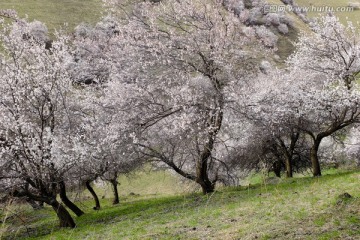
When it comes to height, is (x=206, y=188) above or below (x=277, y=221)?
above

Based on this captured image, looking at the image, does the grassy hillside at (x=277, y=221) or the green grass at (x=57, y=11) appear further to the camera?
the green grass at (x=57, y=11)

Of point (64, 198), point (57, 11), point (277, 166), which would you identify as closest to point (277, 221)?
point (64, 198)

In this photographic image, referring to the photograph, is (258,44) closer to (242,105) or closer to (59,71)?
(242,105)

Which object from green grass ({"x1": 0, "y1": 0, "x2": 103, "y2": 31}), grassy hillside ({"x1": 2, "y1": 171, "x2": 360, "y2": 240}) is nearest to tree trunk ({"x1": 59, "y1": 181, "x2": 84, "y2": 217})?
grassy hillside ({"x1": 2, "y1": 171, "x2": 360, "y2": 240})

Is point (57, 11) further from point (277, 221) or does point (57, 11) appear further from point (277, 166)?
point (277, 221)

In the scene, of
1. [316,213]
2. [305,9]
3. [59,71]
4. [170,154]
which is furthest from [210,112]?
[305,9]

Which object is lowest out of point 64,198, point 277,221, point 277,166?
point 277,221

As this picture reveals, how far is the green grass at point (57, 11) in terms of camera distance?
107 meters

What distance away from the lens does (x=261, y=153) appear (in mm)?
31797

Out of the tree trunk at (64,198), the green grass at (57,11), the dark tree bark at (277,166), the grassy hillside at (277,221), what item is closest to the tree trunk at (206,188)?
the grassy hillside at (277,221)

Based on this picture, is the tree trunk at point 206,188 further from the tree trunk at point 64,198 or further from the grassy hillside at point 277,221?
the tree trunk at point 64,198

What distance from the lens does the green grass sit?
351 feet

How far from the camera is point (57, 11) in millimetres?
114438

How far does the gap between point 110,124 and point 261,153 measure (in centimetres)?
1482
